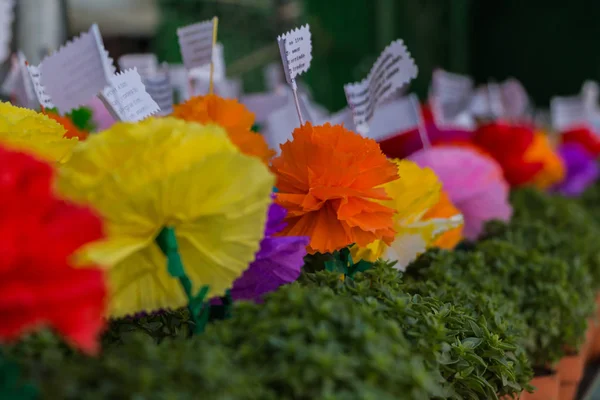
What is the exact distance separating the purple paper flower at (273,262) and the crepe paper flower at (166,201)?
93 mm

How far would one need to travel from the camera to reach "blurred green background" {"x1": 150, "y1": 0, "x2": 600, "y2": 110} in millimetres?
3025

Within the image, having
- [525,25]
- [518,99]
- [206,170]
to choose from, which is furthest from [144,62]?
[525,25]

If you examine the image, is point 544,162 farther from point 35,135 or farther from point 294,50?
point 35,135

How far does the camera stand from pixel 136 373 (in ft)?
1.36

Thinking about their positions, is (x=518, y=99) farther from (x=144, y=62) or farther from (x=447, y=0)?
(x=447, y=0)

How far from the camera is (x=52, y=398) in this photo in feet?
1.31

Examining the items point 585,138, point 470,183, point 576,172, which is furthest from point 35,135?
point 585,138

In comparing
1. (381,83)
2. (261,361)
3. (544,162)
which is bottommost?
(544,162)

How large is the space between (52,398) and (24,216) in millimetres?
110

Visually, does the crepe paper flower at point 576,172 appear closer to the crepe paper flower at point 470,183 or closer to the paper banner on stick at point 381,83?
the crepe paper flower at point 470,183

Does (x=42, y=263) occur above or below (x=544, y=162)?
above

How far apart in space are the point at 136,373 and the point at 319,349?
0.13 metres

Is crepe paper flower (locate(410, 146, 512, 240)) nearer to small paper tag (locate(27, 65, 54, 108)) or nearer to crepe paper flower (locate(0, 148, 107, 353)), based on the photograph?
small paper tag (locate(27, 65, 54, 108))

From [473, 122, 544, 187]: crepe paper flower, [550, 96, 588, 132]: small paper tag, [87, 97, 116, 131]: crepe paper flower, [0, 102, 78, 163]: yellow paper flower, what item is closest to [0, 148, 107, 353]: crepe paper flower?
[0, 102, 78, 163]: yellow paper flower
